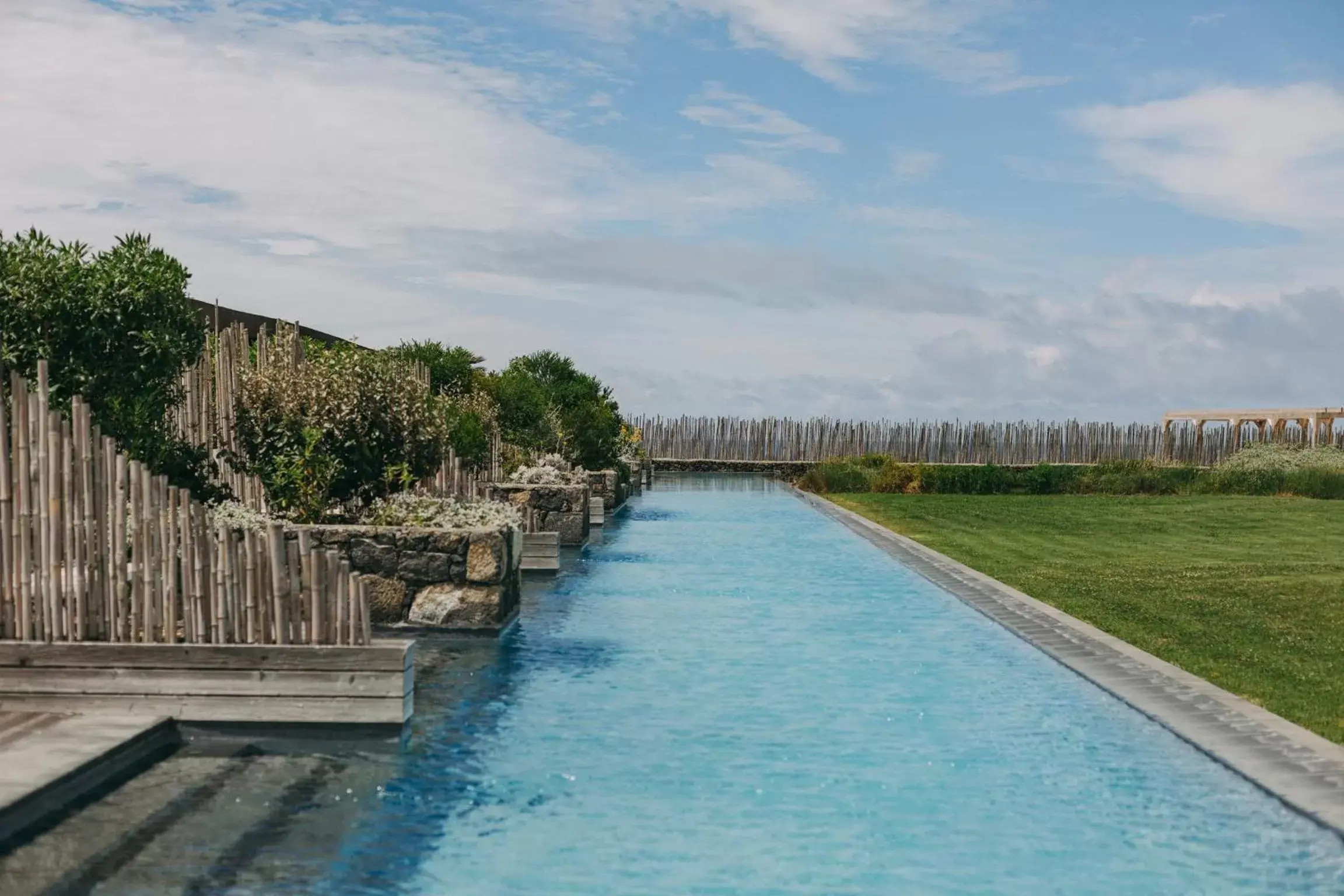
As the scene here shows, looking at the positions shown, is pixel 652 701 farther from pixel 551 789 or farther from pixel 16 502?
pixel 16 502

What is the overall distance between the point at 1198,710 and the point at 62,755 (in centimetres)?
603

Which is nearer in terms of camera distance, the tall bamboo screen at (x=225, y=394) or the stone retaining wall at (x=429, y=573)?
the stone retaining wall at (x=429, y=573)

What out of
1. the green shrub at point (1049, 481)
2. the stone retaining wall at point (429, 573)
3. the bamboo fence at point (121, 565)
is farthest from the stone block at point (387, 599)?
the green shrub at point (1049, 481)

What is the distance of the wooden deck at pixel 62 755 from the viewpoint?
5.76m

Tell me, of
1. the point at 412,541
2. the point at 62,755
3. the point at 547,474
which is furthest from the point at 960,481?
the point at 62,755

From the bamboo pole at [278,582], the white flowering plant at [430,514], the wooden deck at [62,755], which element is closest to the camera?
the wooden deck at [62,755]

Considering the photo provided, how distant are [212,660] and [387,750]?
43.2 inches

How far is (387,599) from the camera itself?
11188 millimetres

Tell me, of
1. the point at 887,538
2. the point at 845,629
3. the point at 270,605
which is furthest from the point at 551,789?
the point at 887,538

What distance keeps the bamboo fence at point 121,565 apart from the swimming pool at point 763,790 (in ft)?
2.91

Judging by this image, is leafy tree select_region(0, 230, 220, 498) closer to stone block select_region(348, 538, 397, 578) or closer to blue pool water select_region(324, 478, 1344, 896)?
stone block select_region(348, 538, 397, 578)

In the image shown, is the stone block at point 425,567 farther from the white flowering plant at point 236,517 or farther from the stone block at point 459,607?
the white flowering plant at point 236,517

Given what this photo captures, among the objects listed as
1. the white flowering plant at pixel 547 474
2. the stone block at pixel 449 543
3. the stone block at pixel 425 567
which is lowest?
the stone block at pixel 425 567

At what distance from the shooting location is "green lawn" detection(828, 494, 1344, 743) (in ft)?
32.5
